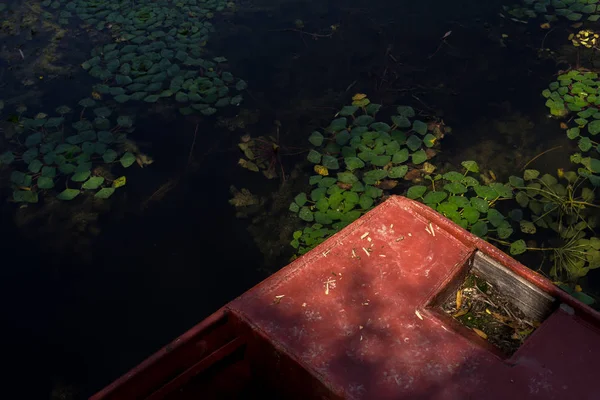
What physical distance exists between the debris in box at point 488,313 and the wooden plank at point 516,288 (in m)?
0.04

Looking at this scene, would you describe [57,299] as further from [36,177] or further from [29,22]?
[29,22]

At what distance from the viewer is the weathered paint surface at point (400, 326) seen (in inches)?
→ 80.5

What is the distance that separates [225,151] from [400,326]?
241 centimetres

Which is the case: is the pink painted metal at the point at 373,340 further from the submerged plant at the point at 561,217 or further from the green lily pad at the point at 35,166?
the green lily pad at the point at 35,166

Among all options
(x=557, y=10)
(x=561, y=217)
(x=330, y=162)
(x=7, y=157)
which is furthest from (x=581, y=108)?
(x=7, y=157)

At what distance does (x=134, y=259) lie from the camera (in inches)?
141

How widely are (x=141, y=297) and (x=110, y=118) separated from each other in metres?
1.81

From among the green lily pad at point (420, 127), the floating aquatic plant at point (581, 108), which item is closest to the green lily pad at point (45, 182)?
the green lily pad at point (420, 127)

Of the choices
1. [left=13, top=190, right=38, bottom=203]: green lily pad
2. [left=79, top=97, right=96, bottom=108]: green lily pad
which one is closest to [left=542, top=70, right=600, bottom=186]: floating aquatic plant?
[left=79, top=97, right=96, bottom=108]: green lily pad

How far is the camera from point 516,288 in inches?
96.8

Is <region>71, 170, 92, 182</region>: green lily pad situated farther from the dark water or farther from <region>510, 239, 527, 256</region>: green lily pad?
<region>510, 239, 527, 256</region>: green lily pad

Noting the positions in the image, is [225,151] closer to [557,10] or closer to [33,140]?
[33,140]

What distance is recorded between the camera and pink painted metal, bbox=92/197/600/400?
2055mm

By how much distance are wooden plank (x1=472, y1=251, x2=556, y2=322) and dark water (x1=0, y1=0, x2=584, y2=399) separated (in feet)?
4.53
